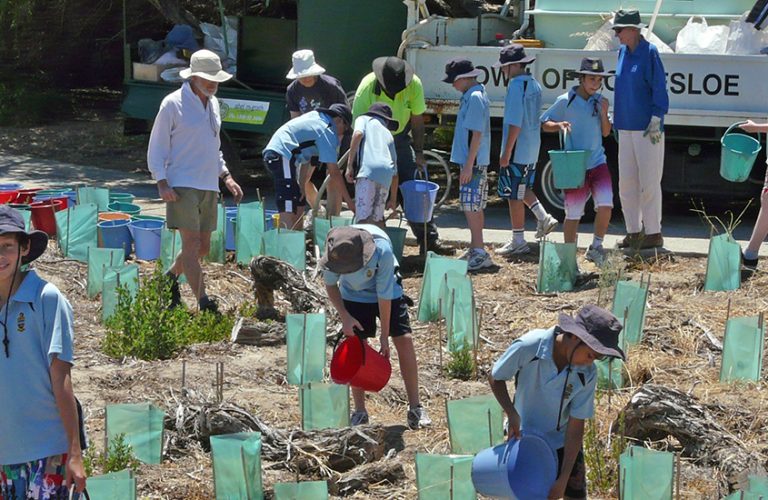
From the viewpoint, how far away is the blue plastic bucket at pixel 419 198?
367 inches

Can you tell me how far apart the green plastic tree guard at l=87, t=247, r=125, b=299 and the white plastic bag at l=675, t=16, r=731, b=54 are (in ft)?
16.5

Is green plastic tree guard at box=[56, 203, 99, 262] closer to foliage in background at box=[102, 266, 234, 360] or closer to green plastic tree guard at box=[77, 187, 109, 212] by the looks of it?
green plastic tree guard at box=[77, 187, 109, 212]

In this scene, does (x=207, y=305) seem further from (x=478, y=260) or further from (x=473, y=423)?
(x=473, y=423)

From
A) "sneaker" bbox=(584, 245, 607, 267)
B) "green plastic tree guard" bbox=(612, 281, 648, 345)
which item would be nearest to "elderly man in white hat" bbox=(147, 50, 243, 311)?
"green plastic tree guard" bbox=(612, 281, 648, 345)

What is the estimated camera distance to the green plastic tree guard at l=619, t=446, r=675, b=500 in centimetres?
483

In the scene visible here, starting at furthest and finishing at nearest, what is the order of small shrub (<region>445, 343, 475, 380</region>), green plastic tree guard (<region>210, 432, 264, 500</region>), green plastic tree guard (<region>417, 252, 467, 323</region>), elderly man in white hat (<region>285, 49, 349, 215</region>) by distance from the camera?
1. elderly man in white hat (<region>285, 49, 349, 215</region>)
2. green plastic tree guard (<region>417, 252, 467, 323</region>)
3. small shrub (<region>445, 343, 475, 380</region>)
4. green plastic tree guard (<region>210, 432, 264, 500</region>)

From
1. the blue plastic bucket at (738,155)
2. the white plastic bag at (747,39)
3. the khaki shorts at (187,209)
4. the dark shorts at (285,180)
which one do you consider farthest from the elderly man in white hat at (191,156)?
the white plastic bag at (747,39)

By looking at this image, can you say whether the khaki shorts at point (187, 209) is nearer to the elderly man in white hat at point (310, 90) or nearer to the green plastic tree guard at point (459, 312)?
the green plastic tree guard at point (459, 312)

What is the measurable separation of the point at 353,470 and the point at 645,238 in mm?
4714

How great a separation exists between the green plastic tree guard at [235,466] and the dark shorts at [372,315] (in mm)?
1145

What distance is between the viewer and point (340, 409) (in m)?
5.96

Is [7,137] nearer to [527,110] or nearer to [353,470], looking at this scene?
[527,110]

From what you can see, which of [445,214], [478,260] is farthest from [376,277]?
[445,214]

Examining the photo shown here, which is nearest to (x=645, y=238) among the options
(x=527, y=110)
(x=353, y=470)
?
(x=527, y=110)
